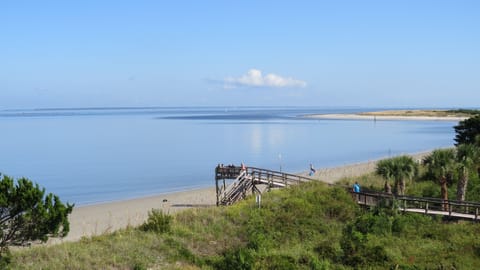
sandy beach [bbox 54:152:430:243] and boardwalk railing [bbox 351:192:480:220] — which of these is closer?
boardwalk railing [bbox 351:192:480:220]

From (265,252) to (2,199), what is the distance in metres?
9.73

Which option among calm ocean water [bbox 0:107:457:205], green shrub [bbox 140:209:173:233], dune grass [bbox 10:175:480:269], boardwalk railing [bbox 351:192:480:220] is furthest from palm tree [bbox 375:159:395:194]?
calm ocean water [bbox 0:107:457:205]

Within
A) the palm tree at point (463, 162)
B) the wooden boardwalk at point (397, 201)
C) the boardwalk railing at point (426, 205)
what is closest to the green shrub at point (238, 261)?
the boardwalk railing at point (426, 205)

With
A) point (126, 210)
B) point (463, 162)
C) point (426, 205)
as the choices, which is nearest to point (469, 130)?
point (463, 162)

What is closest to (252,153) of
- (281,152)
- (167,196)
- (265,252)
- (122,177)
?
(281,152)

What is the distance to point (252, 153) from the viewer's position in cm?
7225

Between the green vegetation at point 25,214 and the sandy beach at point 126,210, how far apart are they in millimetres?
8127

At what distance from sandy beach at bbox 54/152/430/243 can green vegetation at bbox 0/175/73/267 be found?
8.13m

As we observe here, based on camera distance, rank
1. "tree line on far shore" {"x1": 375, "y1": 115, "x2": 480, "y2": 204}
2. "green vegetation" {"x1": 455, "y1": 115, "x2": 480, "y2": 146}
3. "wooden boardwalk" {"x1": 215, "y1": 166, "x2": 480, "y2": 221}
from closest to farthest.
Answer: "wooden boardwalk" {"x1": 215, "y1": 166, "x2": 480, "y2": 221}
"tree line on far shore" {"x1": 375, "y1": 115, "x2": 480, "y2": 204}
"green vegetation" {"x1": 455, "y1": 115, "x2": 480, "y2": 146}

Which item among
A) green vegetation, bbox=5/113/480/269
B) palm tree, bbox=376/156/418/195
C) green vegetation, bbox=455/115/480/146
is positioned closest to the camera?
green vegetation, bbox=5/113/480/269

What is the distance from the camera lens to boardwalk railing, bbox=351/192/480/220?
2447 cm

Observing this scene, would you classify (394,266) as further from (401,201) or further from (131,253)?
(131,253)

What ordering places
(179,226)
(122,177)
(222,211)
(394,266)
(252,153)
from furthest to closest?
(252,153) → (122,177) → (222,211) → (179,226) → (394,266)

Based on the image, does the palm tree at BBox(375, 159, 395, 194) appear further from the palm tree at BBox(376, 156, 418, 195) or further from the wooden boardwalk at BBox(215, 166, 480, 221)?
the wooden boardwalk at BBox(215, 166, 480, 221)
